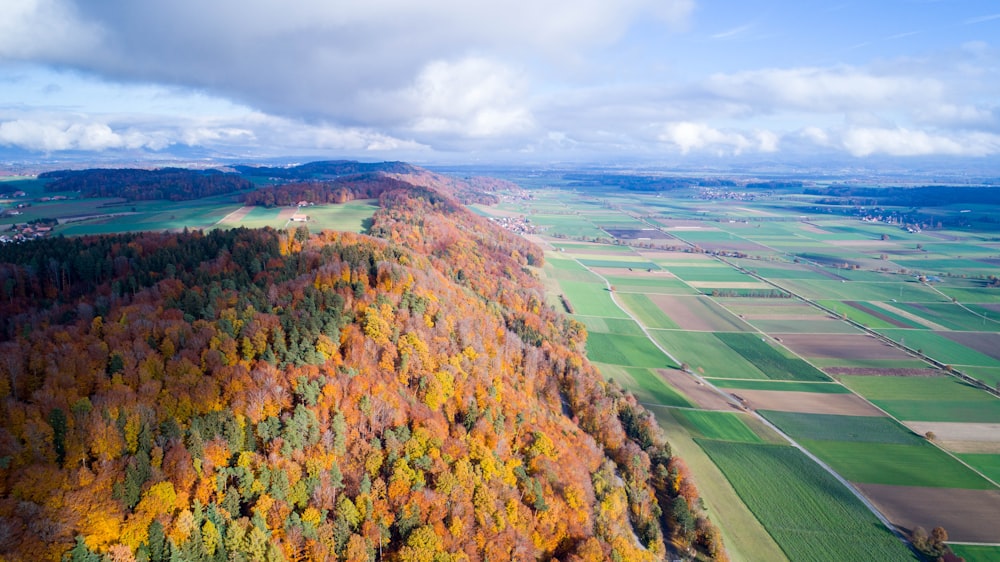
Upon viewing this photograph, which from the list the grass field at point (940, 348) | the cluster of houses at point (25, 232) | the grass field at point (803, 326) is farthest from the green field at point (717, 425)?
the cluster of houses at point (25, 232)

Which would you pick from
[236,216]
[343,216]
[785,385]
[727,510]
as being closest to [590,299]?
[785,385]

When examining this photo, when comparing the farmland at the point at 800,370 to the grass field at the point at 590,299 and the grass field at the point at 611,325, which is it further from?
the grass field at the point at 590,299

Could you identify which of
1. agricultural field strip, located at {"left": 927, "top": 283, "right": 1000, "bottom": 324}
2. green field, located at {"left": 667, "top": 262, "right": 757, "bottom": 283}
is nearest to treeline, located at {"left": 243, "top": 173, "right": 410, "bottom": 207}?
green field, located at {"left": 667, "top": 262, "right": 757, "bottom": 283}

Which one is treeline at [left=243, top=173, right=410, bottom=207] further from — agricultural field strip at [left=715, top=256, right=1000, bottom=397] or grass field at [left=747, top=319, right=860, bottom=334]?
agricultural field strip at [left=715, top=256, right=1000, bottom=397]

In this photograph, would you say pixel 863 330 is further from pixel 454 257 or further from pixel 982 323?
pixel 454 257

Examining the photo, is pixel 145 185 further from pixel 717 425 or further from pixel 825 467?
pixel 825 467

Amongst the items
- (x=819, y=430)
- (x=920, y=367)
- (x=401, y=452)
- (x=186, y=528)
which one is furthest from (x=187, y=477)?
(x=920, y=367)
